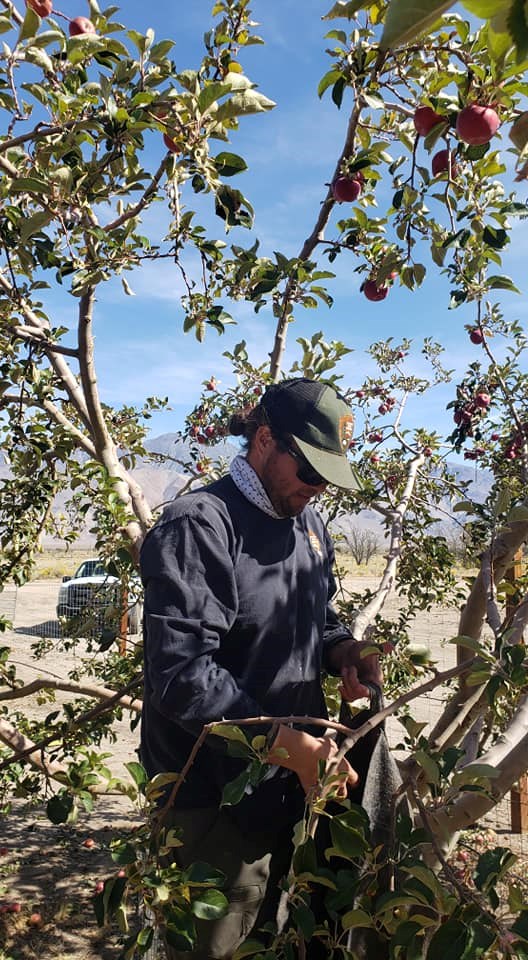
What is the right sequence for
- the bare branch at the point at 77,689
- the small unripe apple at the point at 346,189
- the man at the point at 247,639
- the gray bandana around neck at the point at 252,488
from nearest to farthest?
1. the man at the point at 247,639
2. the gray bandana around neck at the point at 252,488
3. the small unripe apple at the point at 346,189
4. the bare branch at the point at 77,689

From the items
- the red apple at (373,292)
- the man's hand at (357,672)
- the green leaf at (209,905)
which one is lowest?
the green leaf at (209,905)

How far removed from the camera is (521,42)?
19.2 inches

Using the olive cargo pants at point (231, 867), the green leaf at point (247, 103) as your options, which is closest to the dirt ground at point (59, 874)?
the olive cargo pants at point (231, 867)

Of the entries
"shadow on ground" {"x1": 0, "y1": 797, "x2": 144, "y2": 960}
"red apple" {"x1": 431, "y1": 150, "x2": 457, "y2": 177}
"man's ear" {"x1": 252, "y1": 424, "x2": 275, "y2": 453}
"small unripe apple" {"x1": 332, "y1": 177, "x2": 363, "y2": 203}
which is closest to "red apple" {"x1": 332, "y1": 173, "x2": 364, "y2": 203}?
"small unripe apple" {"x1": 332, "y1": 177, "x2": 363, "y2": 203}

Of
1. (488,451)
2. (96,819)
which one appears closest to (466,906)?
(488,451)

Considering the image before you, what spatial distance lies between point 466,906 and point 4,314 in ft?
7.11

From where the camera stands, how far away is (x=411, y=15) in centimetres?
52

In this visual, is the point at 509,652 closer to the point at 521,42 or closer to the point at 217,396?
the point at 521,42

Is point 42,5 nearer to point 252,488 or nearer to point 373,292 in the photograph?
point 373,292

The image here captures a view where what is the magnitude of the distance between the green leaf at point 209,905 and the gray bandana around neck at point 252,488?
901 mm

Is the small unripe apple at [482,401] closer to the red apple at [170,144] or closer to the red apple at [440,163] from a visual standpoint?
the red apple at [440,163]

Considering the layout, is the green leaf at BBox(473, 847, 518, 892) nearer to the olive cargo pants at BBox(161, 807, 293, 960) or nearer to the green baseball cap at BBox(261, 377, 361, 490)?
the olive cargo pants at BBox(161, 807, 293, 960)

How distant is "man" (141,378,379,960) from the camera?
1.46m

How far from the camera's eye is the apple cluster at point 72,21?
196cm
